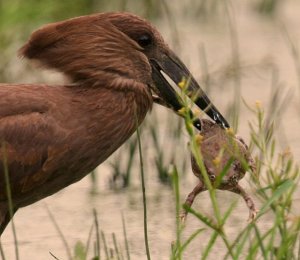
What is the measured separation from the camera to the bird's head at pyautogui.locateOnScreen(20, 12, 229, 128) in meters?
4.32

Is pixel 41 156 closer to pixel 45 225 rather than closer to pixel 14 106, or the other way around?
pixel 14 106

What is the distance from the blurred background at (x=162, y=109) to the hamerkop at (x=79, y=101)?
14cm

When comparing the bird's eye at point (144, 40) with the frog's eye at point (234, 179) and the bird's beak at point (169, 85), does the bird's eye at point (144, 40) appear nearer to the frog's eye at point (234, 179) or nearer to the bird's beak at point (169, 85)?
the bird's beak at point (169, 85)

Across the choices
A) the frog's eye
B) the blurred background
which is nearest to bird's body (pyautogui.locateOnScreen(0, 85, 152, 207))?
the blurred background

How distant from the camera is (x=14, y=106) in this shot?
161 inches

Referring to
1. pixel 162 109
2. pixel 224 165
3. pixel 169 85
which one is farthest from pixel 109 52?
pixel 162 109

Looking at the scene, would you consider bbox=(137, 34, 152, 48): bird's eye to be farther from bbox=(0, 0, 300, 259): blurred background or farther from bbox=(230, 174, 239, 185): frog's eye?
bbox=(230, 174, 239, 185): frog's eye

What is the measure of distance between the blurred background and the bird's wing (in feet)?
1.08

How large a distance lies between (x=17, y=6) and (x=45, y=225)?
2.18 m

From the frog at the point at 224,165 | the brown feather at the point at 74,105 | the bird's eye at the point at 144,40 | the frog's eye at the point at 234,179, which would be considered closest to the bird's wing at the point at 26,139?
the brown feather at the point at 74,105

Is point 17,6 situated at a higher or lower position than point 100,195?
higher

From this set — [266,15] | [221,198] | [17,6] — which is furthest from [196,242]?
[266,15]

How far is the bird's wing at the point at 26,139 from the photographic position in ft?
13.4

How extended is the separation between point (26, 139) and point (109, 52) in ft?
1.52
